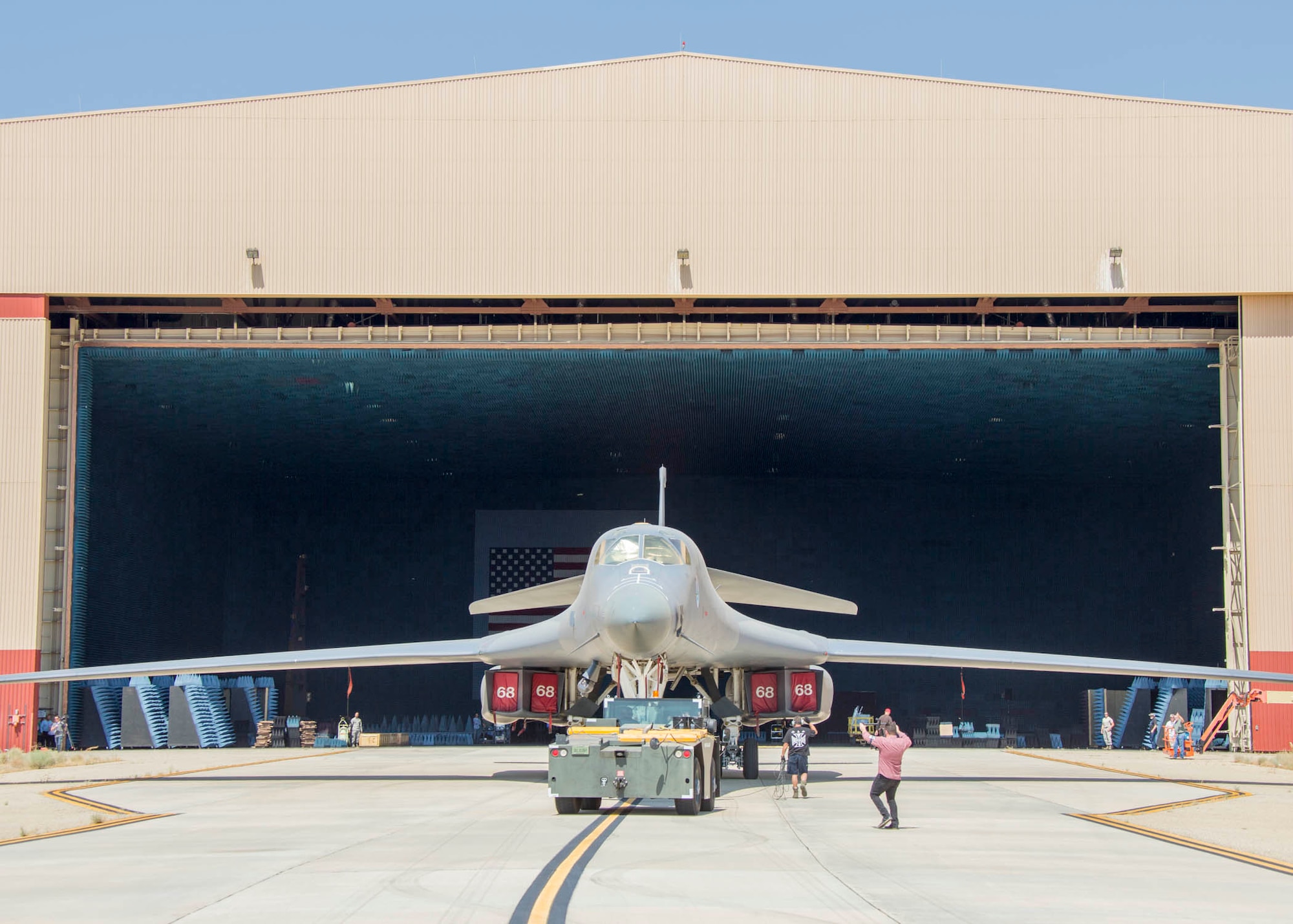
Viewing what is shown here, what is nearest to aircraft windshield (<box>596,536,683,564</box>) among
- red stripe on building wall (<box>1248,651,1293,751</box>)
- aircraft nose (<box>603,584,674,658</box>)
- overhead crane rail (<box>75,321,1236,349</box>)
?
aircraft nose (<box>603,584,674,658</box>)

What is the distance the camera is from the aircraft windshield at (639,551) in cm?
1692

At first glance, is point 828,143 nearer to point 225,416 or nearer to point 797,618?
point 225,416

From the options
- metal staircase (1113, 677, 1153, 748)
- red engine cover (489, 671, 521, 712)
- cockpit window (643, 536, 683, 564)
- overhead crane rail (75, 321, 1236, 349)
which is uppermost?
overhead crane rail (75, 321, 1236, 349)

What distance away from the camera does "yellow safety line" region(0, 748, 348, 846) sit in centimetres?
1270

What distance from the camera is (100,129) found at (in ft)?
93.8

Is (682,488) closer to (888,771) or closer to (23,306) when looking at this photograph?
(23,306)

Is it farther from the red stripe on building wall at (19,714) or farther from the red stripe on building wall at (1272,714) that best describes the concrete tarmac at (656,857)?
the red stripe on building wall at (19,714)

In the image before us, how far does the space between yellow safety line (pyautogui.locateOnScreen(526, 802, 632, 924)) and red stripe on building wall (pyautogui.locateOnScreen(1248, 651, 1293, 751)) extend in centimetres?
1907

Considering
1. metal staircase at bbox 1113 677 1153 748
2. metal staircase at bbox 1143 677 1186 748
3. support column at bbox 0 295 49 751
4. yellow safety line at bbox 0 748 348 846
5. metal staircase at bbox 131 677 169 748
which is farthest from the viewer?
metal staircase at bbox 1113 677 1153 748

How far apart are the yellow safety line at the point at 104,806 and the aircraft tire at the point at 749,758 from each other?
28.3 ft

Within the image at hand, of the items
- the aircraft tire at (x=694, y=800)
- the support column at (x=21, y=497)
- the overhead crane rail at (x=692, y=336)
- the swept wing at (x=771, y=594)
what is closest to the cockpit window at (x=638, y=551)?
the aircraft tire at (x=694, y=800)

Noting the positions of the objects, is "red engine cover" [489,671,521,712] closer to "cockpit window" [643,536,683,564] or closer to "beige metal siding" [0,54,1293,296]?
"cockpit window" [643,536,683,564]

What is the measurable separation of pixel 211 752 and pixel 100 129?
1446 centimetres

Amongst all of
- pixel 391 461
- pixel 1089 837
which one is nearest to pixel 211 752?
pixel 391 461
